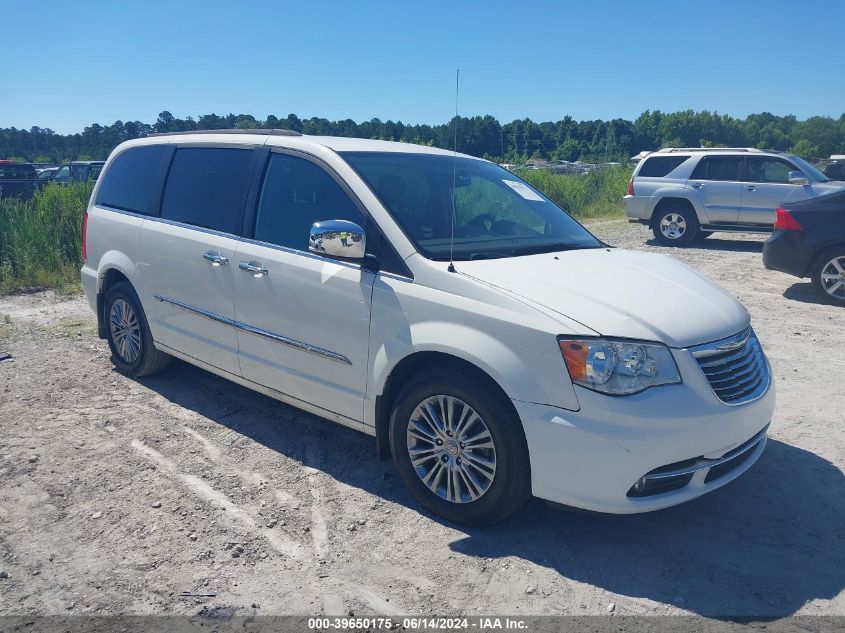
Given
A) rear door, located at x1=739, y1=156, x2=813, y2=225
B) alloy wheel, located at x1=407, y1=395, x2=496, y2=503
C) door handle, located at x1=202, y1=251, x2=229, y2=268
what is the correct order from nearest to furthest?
alloy wheel, located at x1=407, y1=395, x2=496, y2=503
door handle, located at x1=202, y1=251, x2=229, y2=268
rear door, located at x1=739, y1=156, x2=813, y2=225

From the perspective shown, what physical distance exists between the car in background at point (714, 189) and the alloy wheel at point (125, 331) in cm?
1135

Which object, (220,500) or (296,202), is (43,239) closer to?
(296,202)

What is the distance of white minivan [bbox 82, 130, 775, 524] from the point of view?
122 inches

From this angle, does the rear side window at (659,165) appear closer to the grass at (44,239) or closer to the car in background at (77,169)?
the grass at (44,239)

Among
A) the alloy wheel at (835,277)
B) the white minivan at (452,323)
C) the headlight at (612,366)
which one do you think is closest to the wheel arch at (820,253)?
the alloy wheel at (835,277)

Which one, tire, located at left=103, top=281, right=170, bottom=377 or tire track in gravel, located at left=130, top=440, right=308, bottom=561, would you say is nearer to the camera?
tire track in gravel, located at left=130, top=440, right=308, bottom=561

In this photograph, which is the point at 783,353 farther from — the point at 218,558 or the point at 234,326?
the point at 218,558

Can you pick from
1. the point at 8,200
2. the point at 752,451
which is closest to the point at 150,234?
the point at 752,451

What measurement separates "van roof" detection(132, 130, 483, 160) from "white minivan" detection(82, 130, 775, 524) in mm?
25

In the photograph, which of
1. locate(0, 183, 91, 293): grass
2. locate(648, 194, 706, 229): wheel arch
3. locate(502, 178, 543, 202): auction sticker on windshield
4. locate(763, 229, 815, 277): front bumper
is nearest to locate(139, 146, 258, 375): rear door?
locate(502, 178, 543, 202): auction sticker on windshield

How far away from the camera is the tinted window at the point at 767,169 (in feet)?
44.0

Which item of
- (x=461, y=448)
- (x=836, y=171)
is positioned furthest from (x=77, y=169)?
(x=836, y=171)

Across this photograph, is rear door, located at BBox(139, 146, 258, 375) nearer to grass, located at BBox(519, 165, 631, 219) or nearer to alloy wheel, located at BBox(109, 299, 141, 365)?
alloy wheel, located at BBox(109, 299, 141, 365)

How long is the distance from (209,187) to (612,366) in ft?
10.3
